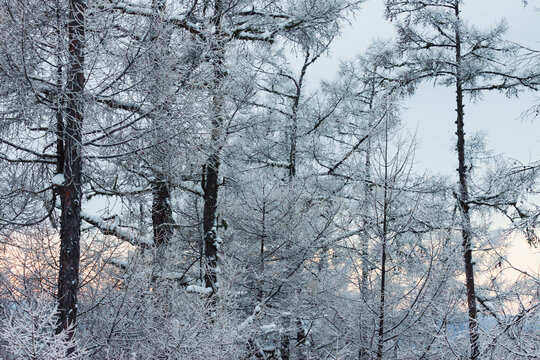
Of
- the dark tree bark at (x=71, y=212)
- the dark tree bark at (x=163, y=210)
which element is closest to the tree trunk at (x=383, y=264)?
the dark tree bark at (x=71, y=212)

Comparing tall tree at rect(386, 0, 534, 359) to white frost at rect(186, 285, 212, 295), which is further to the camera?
tall tree at rect(386, 0, 534, 359)

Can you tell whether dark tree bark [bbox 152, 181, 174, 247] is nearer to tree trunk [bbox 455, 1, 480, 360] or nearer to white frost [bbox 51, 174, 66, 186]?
white frost [bbox 51, 174, 66, 186]

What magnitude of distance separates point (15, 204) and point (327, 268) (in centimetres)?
644

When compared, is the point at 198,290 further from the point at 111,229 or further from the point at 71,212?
the point at 71,212

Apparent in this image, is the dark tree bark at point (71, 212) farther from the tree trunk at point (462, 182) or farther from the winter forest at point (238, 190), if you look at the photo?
the tree trunk at point (462, 182)

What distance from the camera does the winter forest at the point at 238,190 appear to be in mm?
5918

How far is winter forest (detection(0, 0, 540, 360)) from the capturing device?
5918 millimetres

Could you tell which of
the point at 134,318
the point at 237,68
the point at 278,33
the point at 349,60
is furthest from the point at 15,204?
the point at 349,60

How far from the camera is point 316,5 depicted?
9.34 m

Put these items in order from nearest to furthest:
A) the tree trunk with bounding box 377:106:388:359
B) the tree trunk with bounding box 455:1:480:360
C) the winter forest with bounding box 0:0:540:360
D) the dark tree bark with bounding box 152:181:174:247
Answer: the winter forest with bounding box 0:0:540:360
the tree trunk with bounding box 377:106:388:359
the dark tree bark with bounding box 152:181:174:247
the tree trunk with bounding box 455:1:480:360

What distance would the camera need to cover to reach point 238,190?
11227 millimetres

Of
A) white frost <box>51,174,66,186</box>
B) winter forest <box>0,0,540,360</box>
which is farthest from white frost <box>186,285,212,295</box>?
white frost <box>51,174,66,186</box>

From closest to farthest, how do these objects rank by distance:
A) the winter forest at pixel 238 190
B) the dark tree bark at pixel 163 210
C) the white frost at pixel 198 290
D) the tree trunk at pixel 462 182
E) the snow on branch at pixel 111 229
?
1. the winter forest at pixel 238 190
2. the snow on branch at pixel 111 229
3. the white frost at pixel 198 290
4. the dark tree bark at pixel 163 210
5. the tree trunk at pixel 462 182

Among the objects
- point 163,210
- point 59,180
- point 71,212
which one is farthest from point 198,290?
point 59,180
